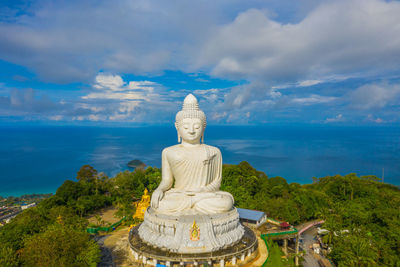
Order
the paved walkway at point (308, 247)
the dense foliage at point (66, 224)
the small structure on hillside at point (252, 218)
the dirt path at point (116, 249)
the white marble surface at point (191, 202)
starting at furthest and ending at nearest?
the small structure on hillside at point (252, 218), the paved walkway at point (308, 247), the dirt path at point (116, 249), the white marble surface at point (191, 202), the dense foliage at point (66, 224)

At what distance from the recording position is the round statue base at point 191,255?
33.8 feet

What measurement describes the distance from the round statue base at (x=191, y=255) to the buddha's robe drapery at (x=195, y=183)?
1.67m

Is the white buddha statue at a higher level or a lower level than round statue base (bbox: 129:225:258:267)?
higher

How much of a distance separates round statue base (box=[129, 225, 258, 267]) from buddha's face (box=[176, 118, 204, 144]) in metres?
5.38

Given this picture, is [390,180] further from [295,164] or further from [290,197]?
[290,197]

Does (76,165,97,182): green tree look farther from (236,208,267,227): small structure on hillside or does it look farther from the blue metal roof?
(236,208,267,227): small structure on hillside

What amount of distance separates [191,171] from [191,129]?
2131mm

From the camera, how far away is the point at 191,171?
13.0 meters

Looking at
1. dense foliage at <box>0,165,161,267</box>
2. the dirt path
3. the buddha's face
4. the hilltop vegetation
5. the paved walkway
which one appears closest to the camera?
dense foliage at <box>0,165,161,267</box>

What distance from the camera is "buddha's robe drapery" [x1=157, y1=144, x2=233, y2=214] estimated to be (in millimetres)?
11828

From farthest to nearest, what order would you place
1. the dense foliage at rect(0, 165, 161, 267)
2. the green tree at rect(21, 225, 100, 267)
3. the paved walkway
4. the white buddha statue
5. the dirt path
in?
the paved walkway < the white buddha statue < the dirt path < the dense foliage at rect(0, 165, 161, 267) < the green tree at rect(21, 225, 100, 267)

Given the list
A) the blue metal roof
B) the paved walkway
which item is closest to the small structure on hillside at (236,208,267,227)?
the blue metal roof

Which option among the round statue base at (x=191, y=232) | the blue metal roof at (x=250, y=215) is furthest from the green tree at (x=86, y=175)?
the round statue base at (x=191, y=232)

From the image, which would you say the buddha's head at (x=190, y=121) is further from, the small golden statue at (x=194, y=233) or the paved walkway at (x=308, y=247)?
the paved walkway at (x=308, y=247)
